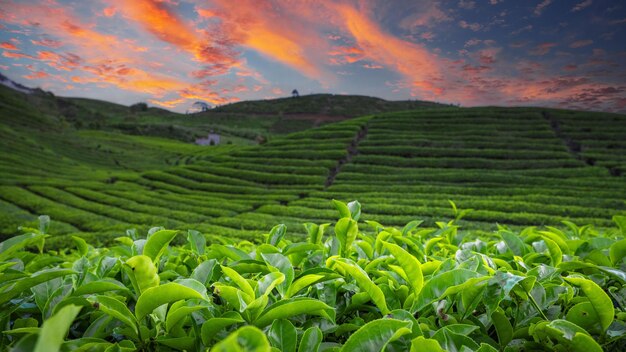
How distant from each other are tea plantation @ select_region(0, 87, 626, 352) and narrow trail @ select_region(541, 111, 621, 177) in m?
0.19

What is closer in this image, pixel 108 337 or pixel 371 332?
pixel 371 332

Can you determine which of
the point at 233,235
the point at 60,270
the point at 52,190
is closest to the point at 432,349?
the point at 60,270

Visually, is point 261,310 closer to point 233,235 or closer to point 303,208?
point 233,235

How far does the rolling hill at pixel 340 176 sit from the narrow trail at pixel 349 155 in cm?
10

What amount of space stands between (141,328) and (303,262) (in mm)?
585

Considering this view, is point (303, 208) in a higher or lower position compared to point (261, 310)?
lower

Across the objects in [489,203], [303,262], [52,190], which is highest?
[303,262]

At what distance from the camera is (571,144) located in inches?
906

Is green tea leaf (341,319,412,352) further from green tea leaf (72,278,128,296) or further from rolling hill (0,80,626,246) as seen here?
rolling hill (0,80,626,246)

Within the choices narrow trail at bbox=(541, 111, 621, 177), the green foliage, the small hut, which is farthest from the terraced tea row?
the small hut

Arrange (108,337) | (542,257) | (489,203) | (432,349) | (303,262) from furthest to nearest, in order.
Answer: (489,203), (542,257), (303,262), (108,337), (432,349)

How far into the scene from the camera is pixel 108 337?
91 centimetres

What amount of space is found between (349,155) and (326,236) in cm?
1284

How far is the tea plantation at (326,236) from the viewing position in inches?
29.7
